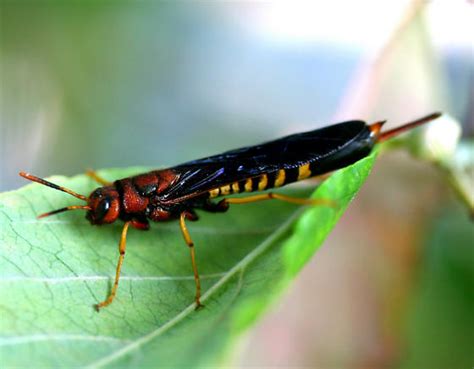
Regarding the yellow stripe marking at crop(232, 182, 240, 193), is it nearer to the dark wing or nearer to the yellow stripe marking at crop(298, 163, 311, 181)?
the dark wing

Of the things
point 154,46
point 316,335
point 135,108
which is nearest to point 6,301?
point 316,335

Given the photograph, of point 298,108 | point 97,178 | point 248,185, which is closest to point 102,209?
point 97,178

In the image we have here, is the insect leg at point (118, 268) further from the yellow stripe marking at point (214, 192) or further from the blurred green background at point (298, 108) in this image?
the blurred green background at point (298, 108)

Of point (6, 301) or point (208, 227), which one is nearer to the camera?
point (6, 301)

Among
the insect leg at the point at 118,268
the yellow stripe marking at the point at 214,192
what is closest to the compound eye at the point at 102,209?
the insect leg at the point at 118,268

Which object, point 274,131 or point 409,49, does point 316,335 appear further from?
point 274,131

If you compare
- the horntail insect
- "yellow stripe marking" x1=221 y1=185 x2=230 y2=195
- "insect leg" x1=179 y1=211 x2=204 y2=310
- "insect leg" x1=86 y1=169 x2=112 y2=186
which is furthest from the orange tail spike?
"insect leg" x1=86 y1=169 x2=112 y2=186
